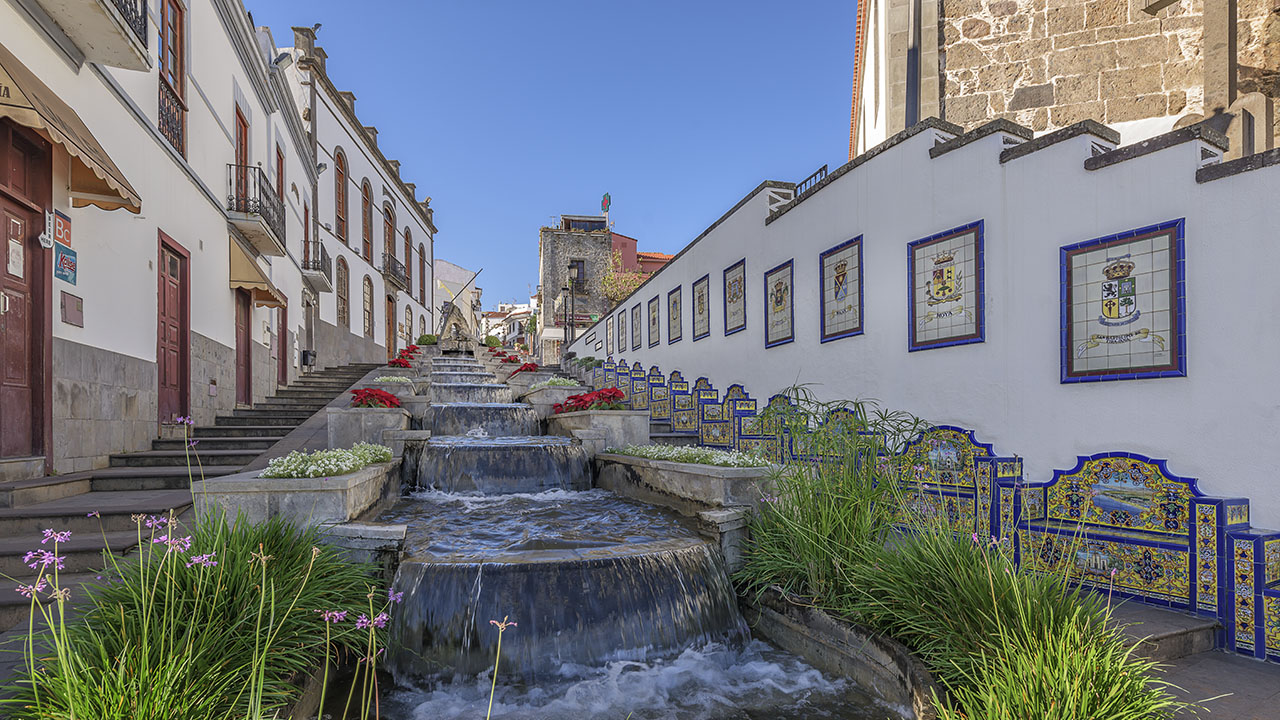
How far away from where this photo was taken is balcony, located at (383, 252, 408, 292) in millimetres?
27859

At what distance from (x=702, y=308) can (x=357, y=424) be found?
6798mm

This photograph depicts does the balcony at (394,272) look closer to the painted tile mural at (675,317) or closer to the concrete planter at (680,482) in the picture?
the painted tile mural at (675,317)

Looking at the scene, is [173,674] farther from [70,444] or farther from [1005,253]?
[1005,253]

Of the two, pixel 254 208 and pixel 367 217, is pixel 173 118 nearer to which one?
pixel 254 208

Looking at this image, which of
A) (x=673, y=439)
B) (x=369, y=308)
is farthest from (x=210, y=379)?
(x=369, y=308)

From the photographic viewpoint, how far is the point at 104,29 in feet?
20.5

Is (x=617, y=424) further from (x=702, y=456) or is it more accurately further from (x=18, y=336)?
(x=18, y=336)

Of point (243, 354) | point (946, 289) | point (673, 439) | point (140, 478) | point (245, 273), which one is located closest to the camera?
point (946, 289)

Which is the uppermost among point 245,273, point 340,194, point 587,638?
point 340,194

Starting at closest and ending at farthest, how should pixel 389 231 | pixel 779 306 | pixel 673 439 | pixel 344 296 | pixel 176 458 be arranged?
1. pixel 176 458
2. pixel 779 306
3. pixel 673 439
4. pixel 344 296
5. pixel 389 231

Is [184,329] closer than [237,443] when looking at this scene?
No

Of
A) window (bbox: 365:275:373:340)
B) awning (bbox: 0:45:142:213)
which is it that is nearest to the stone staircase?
awning (bbox: 0:45:142:213)

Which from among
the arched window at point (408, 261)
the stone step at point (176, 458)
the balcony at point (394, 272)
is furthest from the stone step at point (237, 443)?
the arched window at point (408, 261)

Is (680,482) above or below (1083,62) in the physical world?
below
